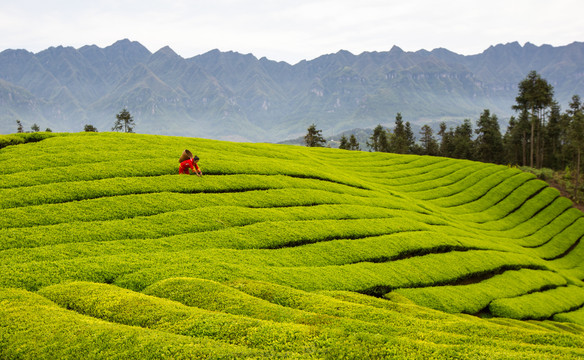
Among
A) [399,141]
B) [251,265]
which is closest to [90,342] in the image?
[251,265]

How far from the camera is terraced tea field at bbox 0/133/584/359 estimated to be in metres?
9.80

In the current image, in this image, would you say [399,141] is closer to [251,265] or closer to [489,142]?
[489,142]

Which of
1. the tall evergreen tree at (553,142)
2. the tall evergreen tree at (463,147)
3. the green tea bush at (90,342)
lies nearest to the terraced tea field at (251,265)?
the green tea bush at (90,342)

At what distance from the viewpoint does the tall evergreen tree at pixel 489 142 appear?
108m

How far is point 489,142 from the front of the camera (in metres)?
109

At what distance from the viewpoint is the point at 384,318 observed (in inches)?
502

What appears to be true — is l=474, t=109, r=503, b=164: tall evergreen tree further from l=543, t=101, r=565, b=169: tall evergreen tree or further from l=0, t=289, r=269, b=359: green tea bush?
l=0, t=289, r=269, b=359: green tea bush

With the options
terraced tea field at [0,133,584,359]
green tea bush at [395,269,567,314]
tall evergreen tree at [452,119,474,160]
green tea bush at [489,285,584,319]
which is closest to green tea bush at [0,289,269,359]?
terraced tea field at [0,133,584,359]

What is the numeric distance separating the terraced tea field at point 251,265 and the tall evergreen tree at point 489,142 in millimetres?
70353

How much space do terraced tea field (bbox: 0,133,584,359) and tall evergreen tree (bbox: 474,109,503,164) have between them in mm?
70353

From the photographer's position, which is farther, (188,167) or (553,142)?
(553,142)

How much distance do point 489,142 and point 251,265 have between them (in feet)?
358

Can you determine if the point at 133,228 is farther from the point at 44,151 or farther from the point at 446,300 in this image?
the point at 446,300

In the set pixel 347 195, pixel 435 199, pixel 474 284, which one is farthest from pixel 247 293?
pixel 435 199
